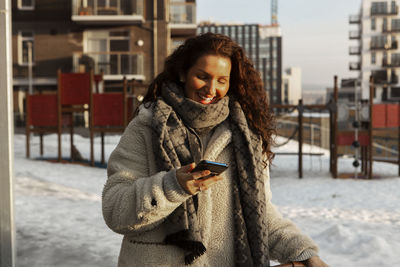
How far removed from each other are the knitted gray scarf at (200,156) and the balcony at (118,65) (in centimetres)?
2173

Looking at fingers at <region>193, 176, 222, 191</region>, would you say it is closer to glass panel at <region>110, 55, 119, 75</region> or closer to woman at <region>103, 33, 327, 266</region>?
woman at <region>103, 33, 327, 266</region>

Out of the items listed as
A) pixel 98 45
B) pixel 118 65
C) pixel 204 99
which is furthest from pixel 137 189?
pixel 98 45

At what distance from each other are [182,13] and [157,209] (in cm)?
2437

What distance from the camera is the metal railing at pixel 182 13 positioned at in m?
24.7

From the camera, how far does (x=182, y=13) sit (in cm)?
2528

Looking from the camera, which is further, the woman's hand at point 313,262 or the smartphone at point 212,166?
the woman's hand at point 313,262

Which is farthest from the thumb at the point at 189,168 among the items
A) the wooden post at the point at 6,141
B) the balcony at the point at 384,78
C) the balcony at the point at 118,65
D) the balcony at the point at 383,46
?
the balcony at the point at 383,46

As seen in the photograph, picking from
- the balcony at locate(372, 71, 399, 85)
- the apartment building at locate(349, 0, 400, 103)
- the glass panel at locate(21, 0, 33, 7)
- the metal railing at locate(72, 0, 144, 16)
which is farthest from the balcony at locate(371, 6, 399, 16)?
the glass panel at locate(21, 0, 33, 7)

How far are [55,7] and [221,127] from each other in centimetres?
2476

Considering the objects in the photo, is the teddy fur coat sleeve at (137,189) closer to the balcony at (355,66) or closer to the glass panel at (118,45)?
the glass panel at (118,45)

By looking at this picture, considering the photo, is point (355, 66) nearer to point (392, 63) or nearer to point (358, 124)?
point (392, 63)

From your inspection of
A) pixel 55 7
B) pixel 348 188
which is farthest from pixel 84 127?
pixel 348 188

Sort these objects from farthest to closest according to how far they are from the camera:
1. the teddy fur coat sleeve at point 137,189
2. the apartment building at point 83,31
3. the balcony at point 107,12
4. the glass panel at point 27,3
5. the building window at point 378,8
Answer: the building window at point 378,8
the glass panel at point 27,3
the apartment building at point 83,31
the balcony at point 107,12
the teddy fur coat sleeve at point 137,189

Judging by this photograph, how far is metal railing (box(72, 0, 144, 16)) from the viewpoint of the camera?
2408 cm
